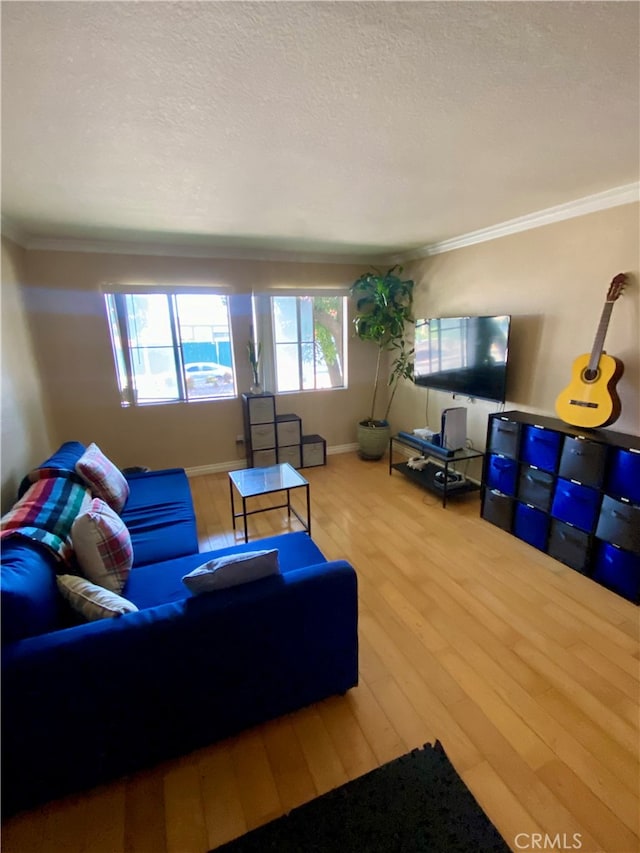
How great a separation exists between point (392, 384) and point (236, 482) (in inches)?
103

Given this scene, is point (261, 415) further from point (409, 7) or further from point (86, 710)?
point (409, 7)

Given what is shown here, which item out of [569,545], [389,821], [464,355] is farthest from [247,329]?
[389,821]

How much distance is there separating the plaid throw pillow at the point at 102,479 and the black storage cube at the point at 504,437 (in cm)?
270

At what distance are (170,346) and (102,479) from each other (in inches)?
76.1

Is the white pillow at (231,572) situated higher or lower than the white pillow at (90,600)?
higher

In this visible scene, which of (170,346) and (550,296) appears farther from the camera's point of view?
(170,346)

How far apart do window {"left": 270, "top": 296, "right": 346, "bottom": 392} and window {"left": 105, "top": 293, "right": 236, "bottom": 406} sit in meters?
0.57

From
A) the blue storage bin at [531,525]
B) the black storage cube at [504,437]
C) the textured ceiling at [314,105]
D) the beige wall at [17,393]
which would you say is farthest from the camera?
the black storage cube at [504,437]

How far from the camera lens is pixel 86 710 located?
1215mm

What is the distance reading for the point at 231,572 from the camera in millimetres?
1417

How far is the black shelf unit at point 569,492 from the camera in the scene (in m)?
2.17

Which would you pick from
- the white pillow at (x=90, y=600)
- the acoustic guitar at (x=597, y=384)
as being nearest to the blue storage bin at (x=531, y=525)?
the acoustic guitar at (x=597, y=384)

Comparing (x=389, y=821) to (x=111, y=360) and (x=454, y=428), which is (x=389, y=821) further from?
(x=111, y=360)

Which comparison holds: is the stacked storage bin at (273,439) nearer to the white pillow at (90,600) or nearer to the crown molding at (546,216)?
the crown molding at (546,216)
